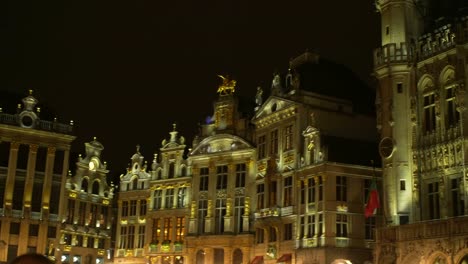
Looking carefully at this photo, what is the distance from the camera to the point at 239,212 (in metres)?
47.8

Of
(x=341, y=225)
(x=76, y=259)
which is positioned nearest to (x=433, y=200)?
(x=341, y=225)

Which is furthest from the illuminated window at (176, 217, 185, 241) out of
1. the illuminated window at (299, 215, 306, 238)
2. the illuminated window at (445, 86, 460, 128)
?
the illuminated window at (445, 86, 460, 128)

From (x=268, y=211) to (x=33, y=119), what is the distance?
73.4 ft

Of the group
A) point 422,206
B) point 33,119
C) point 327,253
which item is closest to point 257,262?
point 327,253

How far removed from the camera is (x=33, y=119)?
174 ft

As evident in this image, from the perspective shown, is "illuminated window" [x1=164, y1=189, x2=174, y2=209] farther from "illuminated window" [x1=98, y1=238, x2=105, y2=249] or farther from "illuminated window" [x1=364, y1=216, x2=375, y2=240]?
"illuminated window" [x1=364, y1=216, x2=375, y2=240]

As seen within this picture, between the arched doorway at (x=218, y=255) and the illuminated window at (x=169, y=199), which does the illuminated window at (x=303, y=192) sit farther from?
the illuminated window at (x=169, y=199)

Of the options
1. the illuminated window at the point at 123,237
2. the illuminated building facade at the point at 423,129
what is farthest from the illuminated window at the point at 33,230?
the illuminated building facade at the point at 423,129

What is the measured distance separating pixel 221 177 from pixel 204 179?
1.75 meters

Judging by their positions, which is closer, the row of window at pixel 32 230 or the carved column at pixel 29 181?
the row of window at pixel 32 230

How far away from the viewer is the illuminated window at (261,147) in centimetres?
4658

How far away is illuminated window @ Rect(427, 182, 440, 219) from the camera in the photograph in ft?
101

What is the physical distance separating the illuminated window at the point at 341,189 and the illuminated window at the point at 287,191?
162 inches

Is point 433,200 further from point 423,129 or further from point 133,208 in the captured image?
point 133,208
